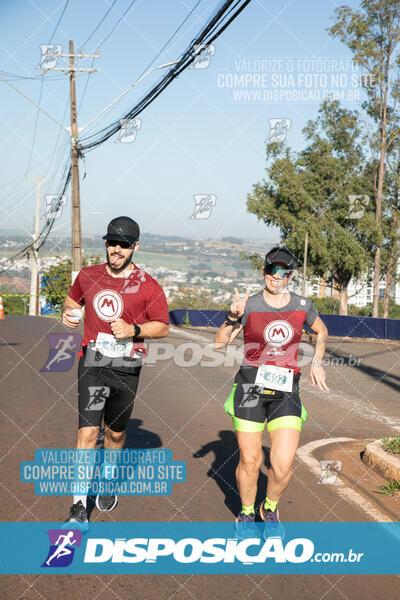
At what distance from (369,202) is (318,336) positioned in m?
50.6

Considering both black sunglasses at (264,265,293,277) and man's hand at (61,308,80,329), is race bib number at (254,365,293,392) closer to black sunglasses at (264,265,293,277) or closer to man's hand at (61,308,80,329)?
black sunglasses at (264,265,293,277)

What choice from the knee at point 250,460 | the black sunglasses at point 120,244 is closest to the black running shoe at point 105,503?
the knee at point 250,460

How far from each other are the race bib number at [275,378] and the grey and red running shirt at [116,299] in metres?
0.79

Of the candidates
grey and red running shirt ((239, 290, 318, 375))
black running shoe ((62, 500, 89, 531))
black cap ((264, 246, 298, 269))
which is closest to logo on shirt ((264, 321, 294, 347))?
grey and red running shirt ((239, 290, 318, 375))

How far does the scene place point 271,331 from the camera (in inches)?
175

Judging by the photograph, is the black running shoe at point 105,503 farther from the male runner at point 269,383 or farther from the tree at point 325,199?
the tree at point 325,199

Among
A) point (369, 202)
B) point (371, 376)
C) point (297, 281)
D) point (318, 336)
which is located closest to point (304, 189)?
point (369, 202)

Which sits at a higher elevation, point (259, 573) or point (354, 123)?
point (354, 123)

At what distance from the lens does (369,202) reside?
5294 centimetres

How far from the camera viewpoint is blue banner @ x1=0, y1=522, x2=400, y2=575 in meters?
3.99

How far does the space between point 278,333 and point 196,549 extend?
151 cm

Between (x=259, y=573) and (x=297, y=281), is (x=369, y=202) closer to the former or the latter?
(x=297, y=281)

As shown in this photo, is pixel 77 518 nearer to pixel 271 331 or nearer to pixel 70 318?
pixel 70 318

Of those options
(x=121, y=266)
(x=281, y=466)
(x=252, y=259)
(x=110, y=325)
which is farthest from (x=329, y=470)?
(x=252, y=259)
